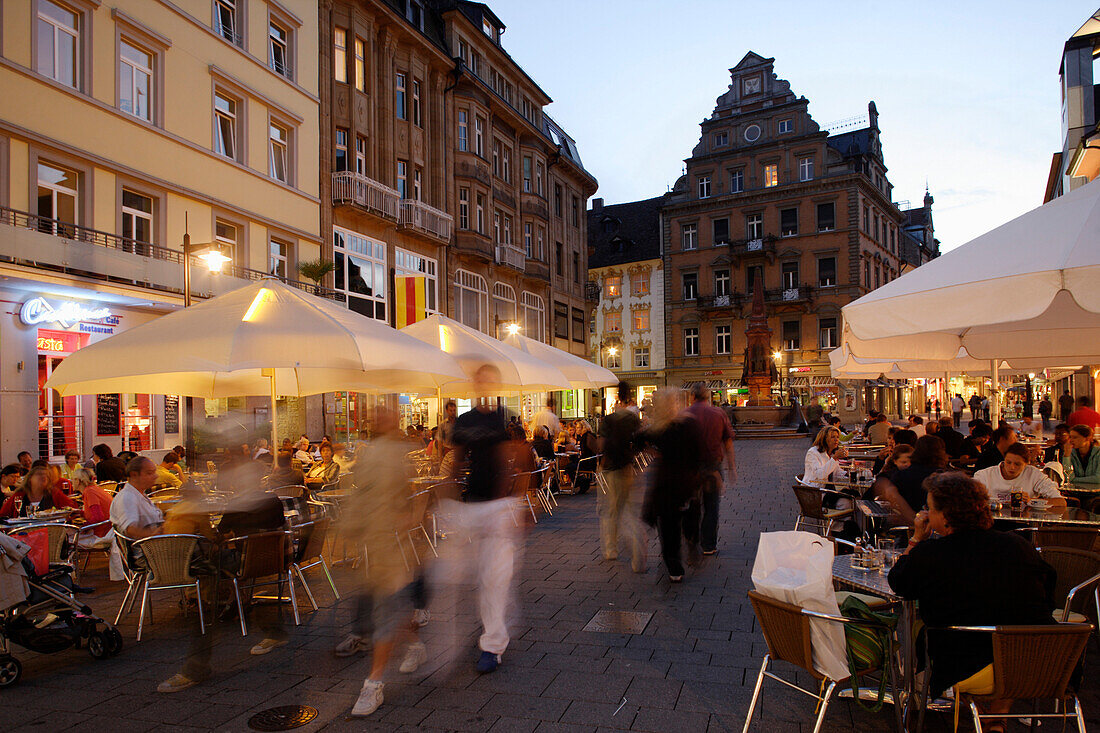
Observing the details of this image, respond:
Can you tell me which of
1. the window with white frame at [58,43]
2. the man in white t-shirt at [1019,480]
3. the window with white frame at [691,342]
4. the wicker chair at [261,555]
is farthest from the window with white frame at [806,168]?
the wicker chair at [261,555]

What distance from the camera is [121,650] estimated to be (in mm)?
5711

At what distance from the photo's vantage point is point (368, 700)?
14.6ft

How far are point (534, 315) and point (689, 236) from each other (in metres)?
21.1

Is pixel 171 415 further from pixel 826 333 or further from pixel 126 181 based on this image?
pixel 826 333

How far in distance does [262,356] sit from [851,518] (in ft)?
21.7

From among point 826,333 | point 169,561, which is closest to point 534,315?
point 826,333

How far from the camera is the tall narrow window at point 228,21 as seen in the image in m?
19.4

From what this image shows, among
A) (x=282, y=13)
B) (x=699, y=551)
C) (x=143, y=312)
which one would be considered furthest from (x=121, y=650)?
(x=282, y=13)

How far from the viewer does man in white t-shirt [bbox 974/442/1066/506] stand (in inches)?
267

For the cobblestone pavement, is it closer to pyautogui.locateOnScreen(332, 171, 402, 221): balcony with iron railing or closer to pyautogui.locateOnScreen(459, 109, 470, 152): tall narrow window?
pyautogui.locateOnScreen(332, 171, 402, 221): balcony with iron railing

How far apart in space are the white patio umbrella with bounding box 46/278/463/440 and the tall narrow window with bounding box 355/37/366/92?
18.9 m

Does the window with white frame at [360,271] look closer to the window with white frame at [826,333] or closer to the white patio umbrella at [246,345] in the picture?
the white patio umbrella at [246,345]

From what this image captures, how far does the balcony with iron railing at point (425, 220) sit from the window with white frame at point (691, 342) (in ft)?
95.7

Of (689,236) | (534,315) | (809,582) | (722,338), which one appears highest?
(689,236)
